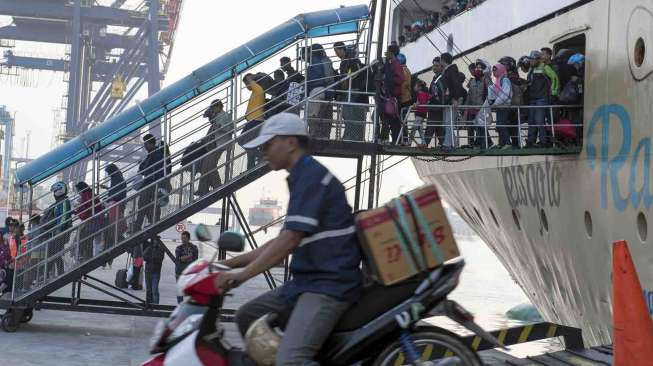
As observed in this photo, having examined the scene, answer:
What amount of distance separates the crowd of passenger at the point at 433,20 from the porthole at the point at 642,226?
29.5 ft

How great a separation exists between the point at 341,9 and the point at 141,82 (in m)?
75.3

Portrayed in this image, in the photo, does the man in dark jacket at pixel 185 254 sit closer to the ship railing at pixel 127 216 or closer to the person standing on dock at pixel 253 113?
the ship railing at pixel 127 216

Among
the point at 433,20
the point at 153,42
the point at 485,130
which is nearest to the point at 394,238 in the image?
the point at 485,130

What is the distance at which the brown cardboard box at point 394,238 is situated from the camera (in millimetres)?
5254

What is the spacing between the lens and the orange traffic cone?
6.95 meters

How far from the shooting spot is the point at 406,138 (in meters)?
15.9

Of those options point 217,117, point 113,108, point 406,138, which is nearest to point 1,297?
point 217,117

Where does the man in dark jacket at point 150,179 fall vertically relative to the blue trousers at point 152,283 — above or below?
above

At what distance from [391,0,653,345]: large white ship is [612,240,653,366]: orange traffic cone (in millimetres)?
4731

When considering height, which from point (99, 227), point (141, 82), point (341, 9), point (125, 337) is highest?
point (141, 82)

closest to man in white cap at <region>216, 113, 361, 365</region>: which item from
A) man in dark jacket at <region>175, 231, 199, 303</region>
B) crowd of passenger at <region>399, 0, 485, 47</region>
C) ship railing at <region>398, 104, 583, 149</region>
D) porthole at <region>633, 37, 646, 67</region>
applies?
porthole at <region>633, 37, 646, 67</region>

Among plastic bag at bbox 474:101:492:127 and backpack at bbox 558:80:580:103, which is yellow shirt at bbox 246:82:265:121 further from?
backpack at bbox 558:80:580:103

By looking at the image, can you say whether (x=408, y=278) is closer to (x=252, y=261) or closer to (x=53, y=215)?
(x=252, y=261)

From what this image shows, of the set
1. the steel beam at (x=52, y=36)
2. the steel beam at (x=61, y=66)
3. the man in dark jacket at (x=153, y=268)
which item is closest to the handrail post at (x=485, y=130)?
the man in dark jacket at (x=153, y=268)
